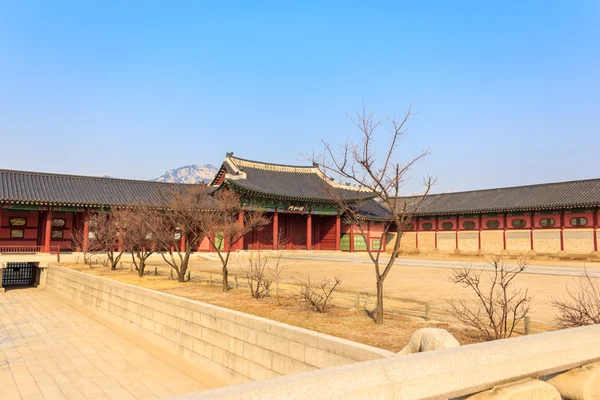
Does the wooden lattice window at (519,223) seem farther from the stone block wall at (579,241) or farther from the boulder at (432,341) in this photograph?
the boulder at (432,341)

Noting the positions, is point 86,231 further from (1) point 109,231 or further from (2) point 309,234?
(2) point 309,234

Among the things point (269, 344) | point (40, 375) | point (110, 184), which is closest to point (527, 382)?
point (269, 344)

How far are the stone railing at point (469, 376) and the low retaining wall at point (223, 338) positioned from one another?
8.80 feet

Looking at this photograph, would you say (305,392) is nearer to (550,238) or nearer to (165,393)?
(165,393)

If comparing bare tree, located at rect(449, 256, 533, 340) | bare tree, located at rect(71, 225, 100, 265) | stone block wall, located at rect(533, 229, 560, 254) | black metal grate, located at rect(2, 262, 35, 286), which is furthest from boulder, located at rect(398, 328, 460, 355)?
black metal grate, located at rect(2, 262, 35, 286)

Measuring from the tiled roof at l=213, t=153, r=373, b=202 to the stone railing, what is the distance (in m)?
30.0

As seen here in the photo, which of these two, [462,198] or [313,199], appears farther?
[462,198]

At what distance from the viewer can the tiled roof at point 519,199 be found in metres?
31.7

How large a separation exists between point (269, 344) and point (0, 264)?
80.3ft

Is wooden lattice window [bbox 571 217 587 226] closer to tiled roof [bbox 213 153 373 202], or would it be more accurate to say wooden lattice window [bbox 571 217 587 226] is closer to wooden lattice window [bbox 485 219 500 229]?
wooden lattice window [bbox 485 219 500 229]

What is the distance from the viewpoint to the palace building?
29.9 m

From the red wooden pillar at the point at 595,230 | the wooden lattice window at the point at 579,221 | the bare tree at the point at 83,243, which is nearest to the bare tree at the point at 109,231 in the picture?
the bare tree at the point at 83,243

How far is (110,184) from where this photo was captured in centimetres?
3491

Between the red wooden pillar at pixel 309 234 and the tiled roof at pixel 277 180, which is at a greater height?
the tiled roof at pixel 277 180
